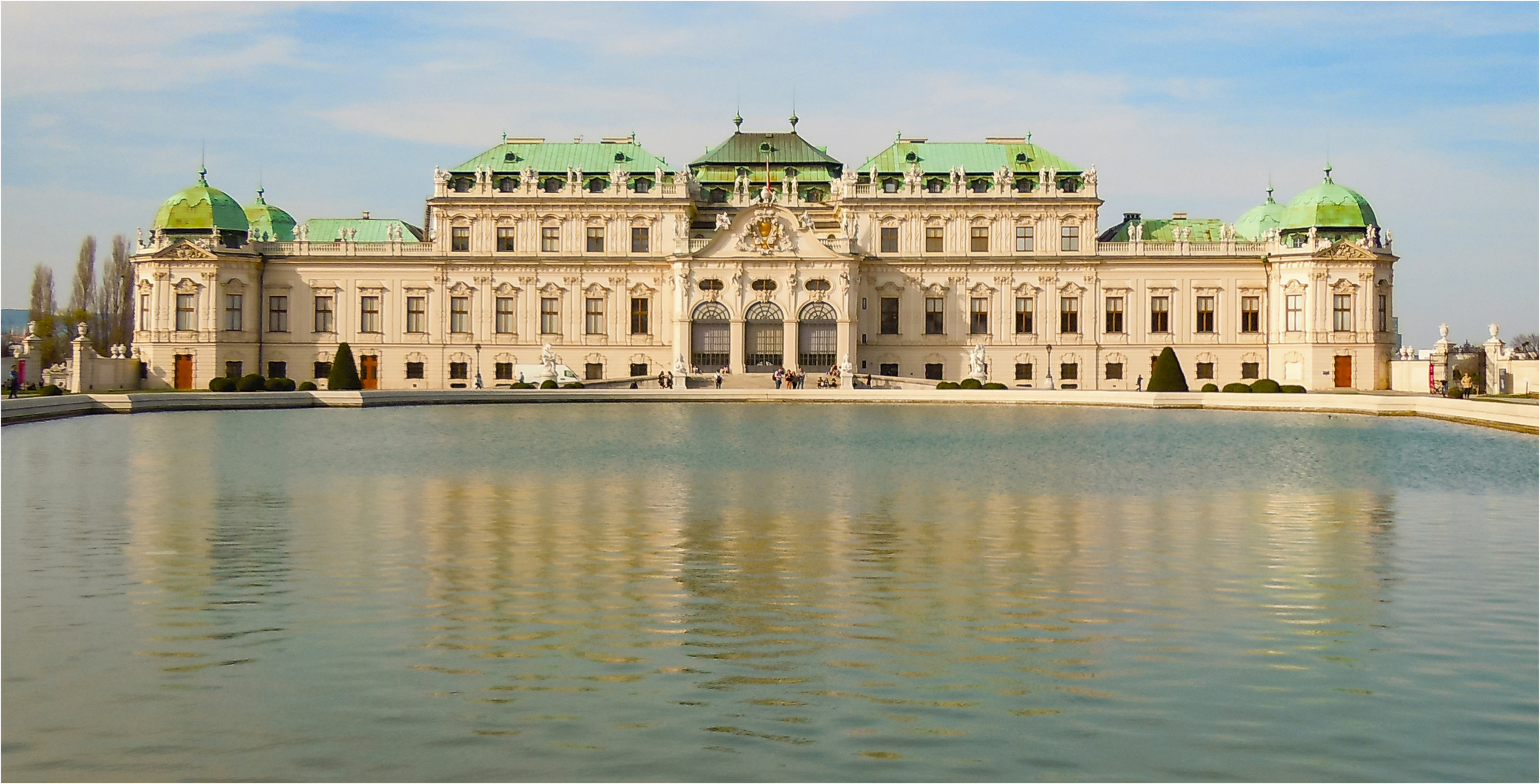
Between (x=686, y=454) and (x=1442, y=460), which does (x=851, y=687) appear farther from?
(x=1442, y=460)

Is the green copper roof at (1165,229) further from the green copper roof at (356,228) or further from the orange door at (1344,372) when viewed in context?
the green copper roof at (356,228)

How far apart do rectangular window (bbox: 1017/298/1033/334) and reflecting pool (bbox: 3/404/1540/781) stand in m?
61.6

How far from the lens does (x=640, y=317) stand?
9662 cm

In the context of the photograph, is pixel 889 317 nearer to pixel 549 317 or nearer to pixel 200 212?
pixel 549 317

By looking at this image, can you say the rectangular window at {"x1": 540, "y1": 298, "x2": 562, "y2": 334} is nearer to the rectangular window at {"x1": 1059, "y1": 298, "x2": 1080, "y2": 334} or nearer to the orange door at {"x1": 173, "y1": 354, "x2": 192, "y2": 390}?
the orange door at {"x1": 173, "y1": 354, "x2": 192, "y2": 390}

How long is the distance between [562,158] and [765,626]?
82889 millimetres

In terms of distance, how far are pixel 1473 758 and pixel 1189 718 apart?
88.7 inches

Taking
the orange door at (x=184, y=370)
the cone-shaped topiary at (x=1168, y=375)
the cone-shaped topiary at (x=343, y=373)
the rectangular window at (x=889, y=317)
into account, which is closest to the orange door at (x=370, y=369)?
the orange door at (x=184, y=370)

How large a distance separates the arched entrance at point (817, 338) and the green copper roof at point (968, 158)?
10.8 m

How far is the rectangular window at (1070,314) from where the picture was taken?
317 feet

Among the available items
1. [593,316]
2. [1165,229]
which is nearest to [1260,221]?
[1165,229]

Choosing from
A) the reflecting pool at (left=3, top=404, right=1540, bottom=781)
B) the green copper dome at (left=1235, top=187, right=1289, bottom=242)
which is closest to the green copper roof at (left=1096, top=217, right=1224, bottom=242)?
the green copper dome at (left=1235, top=187, right=1289, bottom=242)

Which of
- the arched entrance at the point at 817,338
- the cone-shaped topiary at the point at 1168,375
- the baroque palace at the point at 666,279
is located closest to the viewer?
the cone-shaped topiary at the point at 1168,375

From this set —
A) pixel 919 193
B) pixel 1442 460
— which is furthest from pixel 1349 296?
pixel 1442 460
